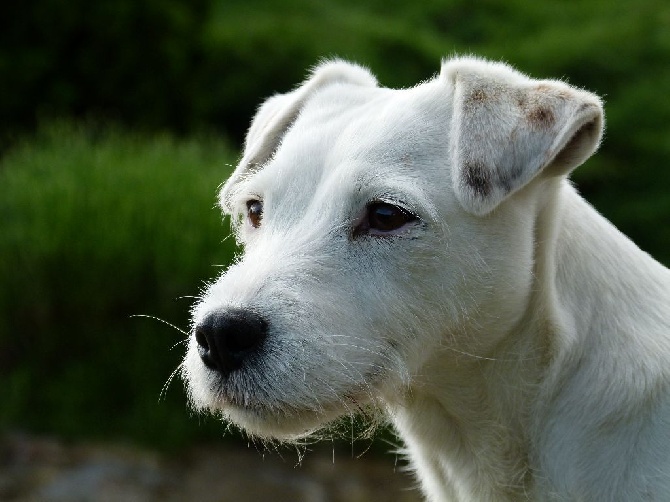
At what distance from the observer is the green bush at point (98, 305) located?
8.91 meters

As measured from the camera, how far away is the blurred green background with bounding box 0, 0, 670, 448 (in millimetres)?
9070

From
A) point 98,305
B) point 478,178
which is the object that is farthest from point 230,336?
point 98,305

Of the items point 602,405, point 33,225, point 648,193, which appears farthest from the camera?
point 648,193

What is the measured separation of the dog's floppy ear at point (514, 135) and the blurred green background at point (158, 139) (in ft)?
11.8

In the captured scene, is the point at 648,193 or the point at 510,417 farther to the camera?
the point at 648,193

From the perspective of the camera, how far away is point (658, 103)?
43.7 feet

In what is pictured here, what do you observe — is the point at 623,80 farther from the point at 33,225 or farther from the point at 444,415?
the point at 444,415

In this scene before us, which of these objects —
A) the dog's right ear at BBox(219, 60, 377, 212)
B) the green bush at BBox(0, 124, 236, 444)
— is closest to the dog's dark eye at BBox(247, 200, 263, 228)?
the dog's right ear at BBox(219, 60, 377, 212)

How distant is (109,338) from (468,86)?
627 centimetres

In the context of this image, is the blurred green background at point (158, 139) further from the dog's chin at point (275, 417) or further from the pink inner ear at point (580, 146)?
the pink inner ear at point (580, 146)

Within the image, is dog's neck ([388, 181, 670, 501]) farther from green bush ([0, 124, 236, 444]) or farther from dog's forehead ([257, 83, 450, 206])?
green bush ([0, 124, 236, 444])

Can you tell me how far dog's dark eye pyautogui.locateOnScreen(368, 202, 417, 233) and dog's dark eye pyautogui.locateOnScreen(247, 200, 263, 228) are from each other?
0.62 metres

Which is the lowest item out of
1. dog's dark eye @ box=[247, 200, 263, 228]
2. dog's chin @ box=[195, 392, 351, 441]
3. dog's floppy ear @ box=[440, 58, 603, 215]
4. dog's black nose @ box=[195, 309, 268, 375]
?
dog's chin @ box=[195, 392, 351, 441]

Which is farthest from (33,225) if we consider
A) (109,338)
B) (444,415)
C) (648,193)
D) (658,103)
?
(658,103)
